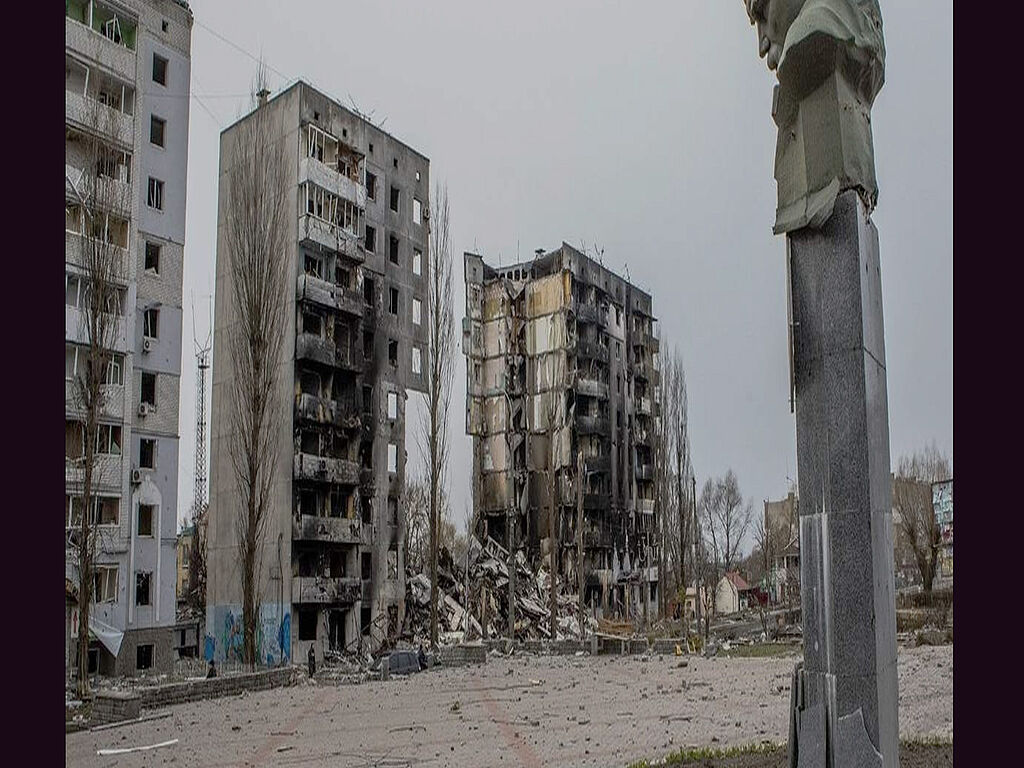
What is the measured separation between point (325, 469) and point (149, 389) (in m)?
7.01

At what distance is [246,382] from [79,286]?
428 centimetres

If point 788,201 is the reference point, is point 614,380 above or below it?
above

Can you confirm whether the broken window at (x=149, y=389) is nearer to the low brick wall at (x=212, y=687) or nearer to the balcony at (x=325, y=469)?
the balcony at (x=325, y=469)

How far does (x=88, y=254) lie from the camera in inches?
699

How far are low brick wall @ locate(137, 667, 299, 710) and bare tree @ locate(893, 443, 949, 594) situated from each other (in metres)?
17.1

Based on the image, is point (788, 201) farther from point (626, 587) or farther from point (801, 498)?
point (626, 587)

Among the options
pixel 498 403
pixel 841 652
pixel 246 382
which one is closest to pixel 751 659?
pixel 246 382

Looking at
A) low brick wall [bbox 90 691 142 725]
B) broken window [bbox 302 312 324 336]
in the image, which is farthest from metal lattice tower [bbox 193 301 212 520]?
low brick wall [bbox 90 691 142 725]

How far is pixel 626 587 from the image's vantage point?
47094mm

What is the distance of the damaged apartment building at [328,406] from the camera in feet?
94.1

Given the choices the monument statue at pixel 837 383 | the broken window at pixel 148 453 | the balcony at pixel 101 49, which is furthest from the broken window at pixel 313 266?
the monument statue at pixel 837 383

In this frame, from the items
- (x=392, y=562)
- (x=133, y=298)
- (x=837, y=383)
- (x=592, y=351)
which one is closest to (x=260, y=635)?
(x=392, y=562)

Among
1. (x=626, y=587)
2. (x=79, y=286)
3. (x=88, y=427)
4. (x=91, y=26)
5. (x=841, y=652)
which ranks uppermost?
(x=91, y=26)

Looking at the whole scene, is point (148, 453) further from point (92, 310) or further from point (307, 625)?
point (307, 625)
